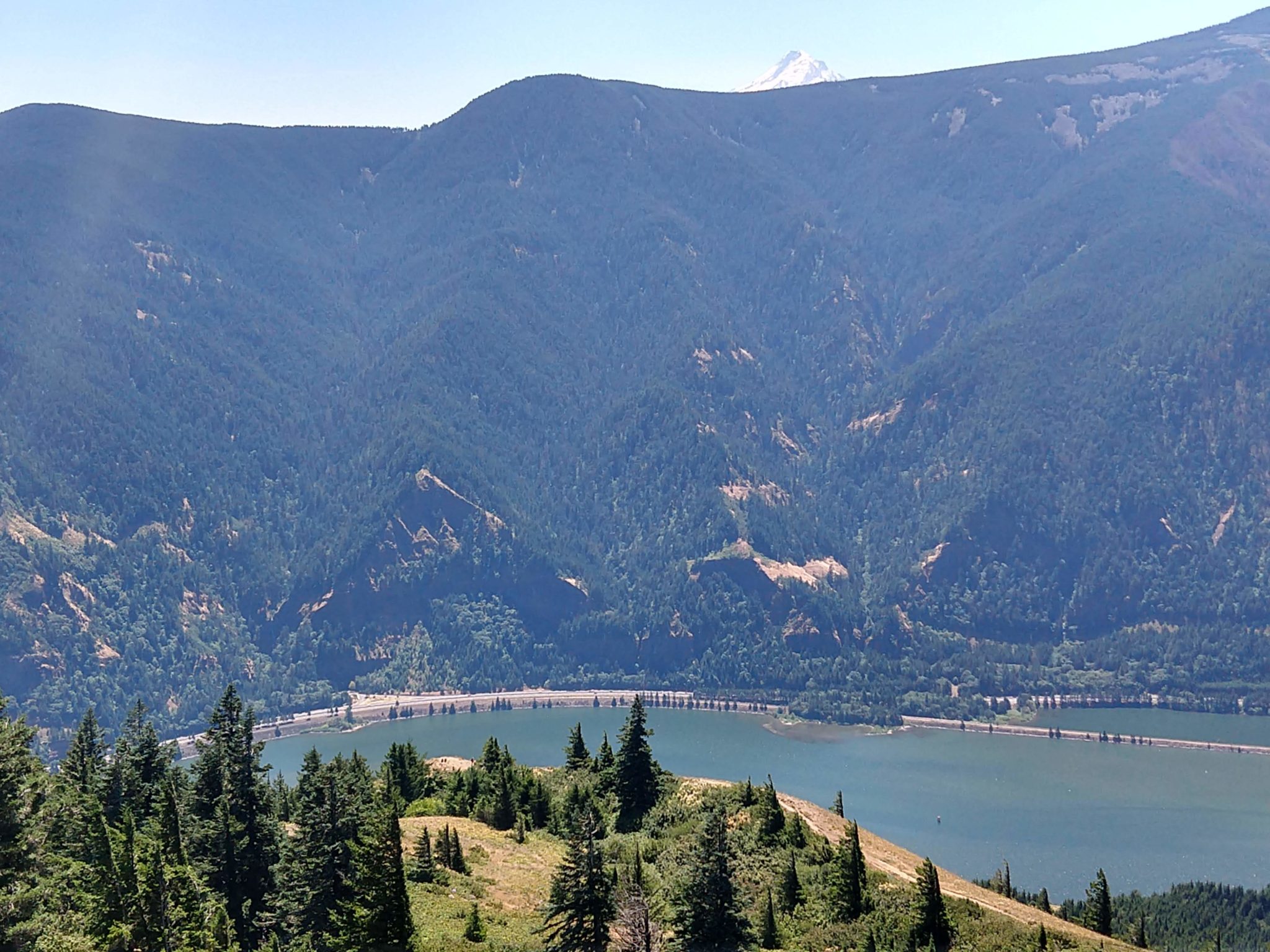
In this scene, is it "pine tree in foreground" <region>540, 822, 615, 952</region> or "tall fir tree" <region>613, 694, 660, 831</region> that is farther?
"tall fir tree" <region>613, 694, 660, 831</region>

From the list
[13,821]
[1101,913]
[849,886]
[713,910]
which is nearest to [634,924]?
[713,910]

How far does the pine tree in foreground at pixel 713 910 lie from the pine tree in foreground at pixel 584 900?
447 centimetres

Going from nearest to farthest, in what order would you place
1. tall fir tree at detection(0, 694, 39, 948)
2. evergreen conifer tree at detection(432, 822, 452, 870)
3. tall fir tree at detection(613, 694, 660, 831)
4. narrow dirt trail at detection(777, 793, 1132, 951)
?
tall fir tree at detection(0, 694, 39, 948)
narrow dirt trail at detection(777, 793, 1132, 951)
evergreen conifer tree at detection(432, 822, 452, 870)
tall fir tree at detection(613, 694, 660, 831)

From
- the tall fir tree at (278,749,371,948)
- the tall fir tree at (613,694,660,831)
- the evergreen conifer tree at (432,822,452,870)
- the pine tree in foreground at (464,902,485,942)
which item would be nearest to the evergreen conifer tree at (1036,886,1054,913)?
the tall fir tree at (613,694,660,831)

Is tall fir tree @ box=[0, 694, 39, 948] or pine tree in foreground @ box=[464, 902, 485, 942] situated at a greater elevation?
tall fir tree @ box=[0, 694, 39, 948]

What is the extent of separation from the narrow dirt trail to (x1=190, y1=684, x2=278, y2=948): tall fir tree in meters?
30.3

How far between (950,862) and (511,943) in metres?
146

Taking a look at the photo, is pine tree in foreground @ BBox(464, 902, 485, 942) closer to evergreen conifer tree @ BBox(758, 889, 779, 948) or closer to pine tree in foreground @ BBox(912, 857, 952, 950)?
evergreen conifer tree @ BBox(758, 889, 779, 948)

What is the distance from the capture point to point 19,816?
46.4 metres

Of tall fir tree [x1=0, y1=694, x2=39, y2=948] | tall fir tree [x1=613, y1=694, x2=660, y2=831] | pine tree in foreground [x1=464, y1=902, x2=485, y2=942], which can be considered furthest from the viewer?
tall fir tree [x1=613, y1=694, x2=660, y2=831]

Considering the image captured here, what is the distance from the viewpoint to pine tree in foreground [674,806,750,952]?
166ft

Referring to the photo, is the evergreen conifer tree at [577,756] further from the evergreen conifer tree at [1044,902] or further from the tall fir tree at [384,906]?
the tall fir tree at [384,906]

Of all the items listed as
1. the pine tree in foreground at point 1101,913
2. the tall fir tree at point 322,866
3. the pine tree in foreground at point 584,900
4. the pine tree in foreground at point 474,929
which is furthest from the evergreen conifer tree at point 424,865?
the pine tree in foreground at point 1101,913

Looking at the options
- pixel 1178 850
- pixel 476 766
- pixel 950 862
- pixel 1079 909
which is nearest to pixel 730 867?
pixel 476 766
